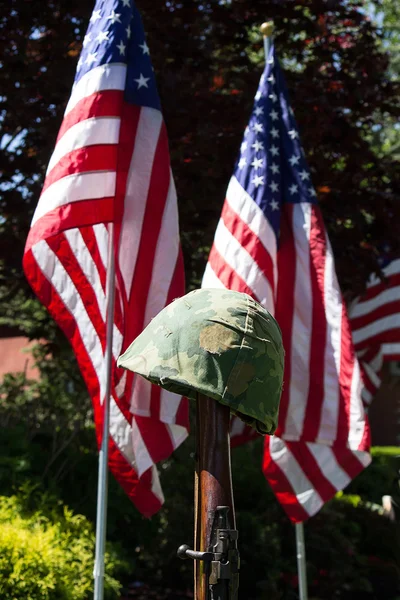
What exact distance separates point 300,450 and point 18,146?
3.84 meters

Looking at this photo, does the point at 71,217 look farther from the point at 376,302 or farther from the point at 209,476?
the point at 376,302

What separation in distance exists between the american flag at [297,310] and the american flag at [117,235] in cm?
61

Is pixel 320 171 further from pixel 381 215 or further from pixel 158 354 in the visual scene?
pixel 158 354

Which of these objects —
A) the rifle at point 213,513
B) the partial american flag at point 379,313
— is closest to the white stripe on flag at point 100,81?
the rifle at point 213,513

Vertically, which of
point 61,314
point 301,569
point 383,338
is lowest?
point 301,569

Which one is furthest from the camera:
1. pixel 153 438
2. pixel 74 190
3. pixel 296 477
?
pixel 296 477

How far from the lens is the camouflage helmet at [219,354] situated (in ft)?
7.46

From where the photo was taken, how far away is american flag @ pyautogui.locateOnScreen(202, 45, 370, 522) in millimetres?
4777

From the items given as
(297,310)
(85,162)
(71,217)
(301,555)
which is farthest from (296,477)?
(85,162)

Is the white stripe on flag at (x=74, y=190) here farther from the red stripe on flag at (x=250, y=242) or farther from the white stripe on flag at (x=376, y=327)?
the white stripe on flag at (x=376, y=327)

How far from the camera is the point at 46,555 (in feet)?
14.8

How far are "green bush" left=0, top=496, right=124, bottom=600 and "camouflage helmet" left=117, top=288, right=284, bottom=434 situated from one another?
97.1 inches

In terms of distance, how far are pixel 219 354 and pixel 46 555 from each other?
2.84m

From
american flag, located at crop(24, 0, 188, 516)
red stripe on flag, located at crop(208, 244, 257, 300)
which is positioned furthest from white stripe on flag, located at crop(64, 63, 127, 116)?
red stripe on flag, located at crop(208, 244, 257, 300)
